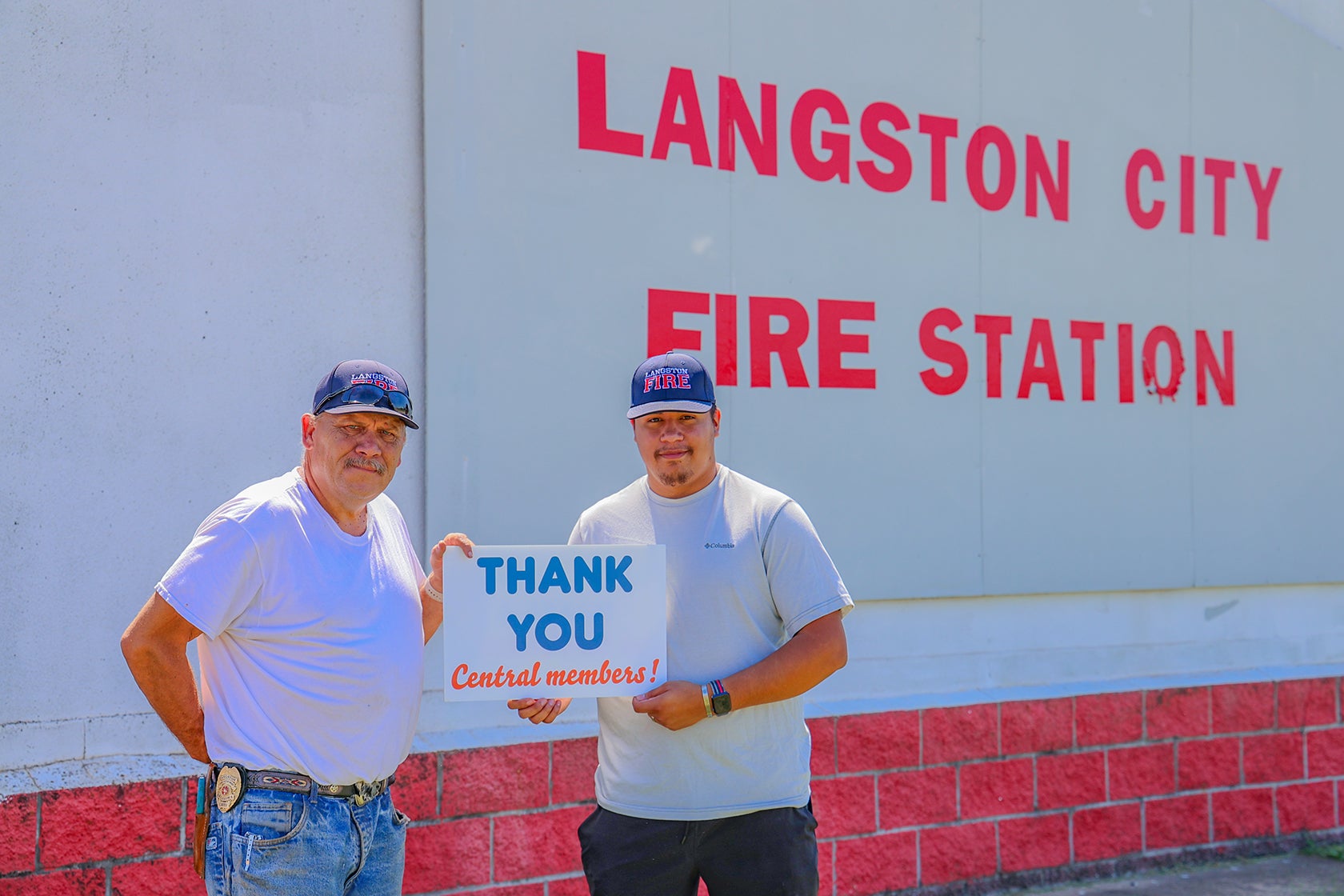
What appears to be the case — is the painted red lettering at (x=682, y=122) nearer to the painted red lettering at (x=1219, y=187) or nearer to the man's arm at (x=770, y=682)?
the man's arm at (x=770, y=682)

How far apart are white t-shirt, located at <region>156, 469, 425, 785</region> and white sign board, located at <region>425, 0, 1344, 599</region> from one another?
146 centimetres

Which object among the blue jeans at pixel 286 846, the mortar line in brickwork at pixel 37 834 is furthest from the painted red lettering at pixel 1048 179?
the mortar line in brickwork at pixel 37 834

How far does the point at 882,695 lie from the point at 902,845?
1.97 feet

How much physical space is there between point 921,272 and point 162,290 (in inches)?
118

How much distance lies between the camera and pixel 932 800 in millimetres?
4930

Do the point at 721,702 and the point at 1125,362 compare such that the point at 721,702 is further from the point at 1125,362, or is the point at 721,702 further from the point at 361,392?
the point at 1125,362

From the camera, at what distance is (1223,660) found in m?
5.81

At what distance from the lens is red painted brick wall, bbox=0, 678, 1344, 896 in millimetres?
3662

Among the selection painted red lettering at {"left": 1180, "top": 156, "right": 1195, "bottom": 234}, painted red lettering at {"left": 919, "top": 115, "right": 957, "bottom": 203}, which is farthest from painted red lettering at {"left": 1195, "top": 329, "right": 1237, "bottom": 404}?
painted red lettering at {"left": 919, "top": 115, "right": 957, "bottom": 203}

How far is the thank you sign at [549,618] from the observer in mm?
2992

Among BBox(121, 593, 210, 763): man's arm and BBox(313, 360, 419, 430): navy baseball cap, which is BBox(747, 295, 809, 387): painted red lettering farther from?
BBox(121, 593, 210, 763): man's arm

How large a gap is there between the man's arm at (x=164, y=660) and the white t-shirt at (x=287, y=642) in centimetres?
4

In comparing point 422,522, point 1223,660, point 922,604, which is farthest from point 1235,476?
point 422,522

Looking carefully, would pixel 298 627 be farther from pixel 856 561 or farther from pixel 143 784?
pixel 856 561
